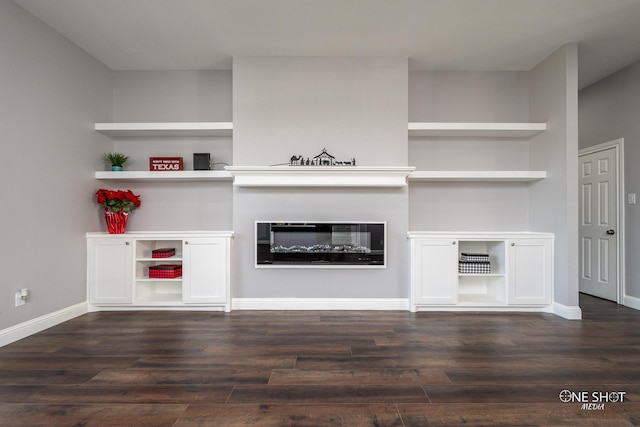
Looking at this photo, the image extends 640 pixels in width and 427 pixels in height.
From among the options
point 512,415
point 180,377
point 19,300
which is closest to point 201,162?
point 19,300

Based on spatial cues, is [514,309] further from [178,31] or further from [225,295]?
[178,31]

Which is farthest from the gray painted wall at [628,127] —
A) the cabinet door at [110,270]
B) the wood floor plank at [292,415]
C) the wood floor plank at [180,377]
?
the cabinet door at [110,270]

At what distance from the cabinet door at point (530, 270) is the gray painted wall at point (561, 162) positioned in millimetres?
Result: 78

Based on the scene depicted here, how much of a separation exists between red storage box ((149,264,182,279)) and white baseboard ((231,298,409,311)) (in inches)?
26.1

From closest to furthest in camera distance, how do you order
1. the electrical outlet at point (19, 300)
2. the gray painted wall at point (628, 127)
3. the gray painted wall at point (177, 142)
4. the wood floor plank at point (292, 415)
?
1. the wood floor plank at point (292, 415)
2. the electrical outlet at point (19, 300)
3. the gray painted wall at point (628, 127)
4. the gray painted wall at point (177, 142)

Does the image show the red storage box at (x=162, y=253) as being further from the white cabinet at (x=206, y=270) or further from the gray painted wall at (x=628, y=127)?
the gray painted wall at (x=628, y=127)

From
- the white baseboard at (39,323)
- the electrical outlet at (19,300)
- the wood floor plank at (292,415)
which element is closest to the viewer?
the wood floor plank at (292,415)

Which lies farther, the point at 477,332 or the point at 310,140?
the point at 310,140

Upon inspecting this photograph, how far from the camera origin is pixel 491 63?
12.3 feet

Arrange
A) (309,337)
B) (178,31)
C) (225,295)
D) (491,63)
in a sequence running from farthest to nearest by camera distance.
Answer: (491,63) < (225,295) < (178,31) < (309,337)

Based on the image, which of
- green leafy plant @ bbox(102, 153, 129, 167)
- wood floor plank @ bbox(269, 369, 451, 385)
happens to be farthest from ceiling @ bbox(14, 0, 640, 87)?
wood floor plank @ bbox(269, 369, 451, 385)

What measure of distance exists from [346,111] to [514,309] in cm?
273

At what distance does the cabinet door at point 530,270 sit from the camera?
3.41 m

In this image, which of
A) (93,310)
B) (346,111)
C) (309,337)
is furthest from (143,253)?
(346,111)
